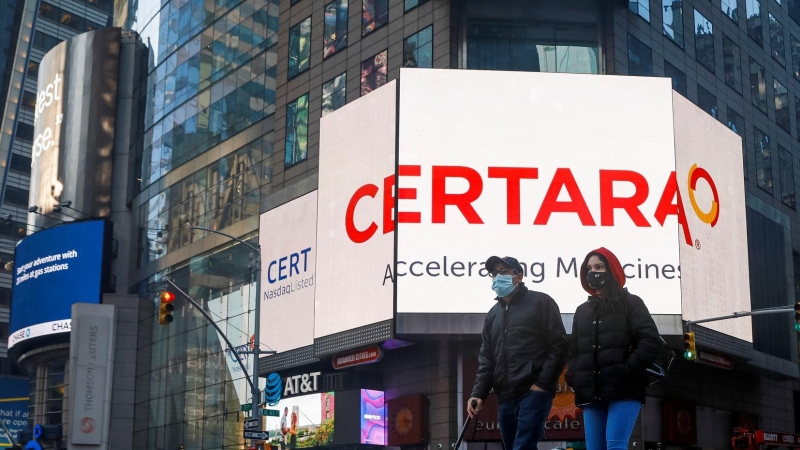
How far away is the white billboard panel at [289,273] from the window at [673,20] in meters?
17.3

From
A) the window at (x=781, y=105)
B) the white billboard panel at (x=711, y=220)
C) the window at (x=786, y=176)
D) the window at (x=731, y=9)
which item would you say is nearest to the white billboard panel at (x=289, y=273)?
the white billboard panel at (x=711, y=220)

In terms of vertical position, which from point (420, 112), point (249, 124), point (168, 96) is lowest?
point (420, 112)

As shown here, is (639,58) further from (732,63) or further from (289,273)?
(289,273)

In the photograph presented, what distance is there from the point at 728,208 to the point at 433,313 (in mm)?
14812

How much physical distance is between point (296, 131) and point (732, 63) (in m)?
21.8

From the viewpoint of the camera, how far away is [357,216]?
44156 mm

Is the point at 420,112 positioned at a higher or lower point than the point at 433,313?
higher

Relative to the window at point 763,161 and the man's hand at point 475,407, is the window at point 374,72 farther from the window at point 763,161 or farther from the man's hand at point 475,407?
the man's hand at point 475,407

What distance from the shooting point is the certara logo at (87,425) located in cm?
6594

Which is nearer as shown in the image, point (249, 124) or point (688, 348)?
point (688, 348)

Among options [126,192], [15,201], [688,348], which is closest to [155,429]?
[126,192]

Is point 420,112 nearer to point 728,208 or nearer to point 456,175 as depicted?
point 456,175

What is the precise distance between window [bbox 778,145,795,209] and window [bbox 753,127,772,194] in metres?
1.81

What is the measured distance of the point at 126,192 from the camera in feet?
238
